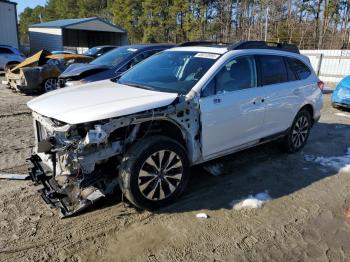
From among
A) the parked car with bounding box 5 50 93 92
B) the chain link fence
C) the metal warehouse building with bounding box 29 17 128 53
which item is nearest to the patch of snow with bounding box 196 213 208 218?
the parked car with bounding box 5 50 93 92

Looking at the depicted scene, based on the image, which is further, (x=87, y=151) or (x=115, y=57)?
(x=115, y=57)

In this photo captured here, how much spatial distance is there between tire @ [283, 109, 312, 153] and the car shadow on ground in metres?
0.13

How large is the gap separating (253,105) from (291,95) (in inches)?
43.5

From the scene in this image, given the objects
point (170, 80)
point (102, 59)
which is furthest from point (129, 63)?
point (170, 80)

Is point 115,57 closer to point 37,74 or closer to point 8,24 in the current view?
point 37,74

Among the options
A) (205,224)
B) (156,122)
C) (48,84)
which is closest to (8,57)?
(48,84)

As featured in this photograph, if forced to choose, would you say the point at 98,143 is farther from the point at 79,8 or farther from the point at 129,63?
the point at 79,8

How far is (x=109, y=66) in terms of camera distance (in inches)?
307

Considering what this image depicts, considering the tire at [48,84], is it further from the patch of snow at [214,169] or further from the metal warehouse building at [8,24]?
the metal warehouse building at [8,24]

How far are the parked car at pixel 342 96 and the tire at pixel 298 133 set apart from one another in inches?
178

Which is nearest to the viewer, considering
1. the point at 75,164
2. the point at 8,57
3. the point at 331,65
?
the point at 75,164

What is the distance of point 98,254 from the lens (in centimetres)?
316

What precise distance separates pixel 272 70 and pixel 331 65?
46.4 ft

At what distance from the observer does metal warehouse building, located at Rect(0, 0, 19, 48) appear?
2653 centimetres
